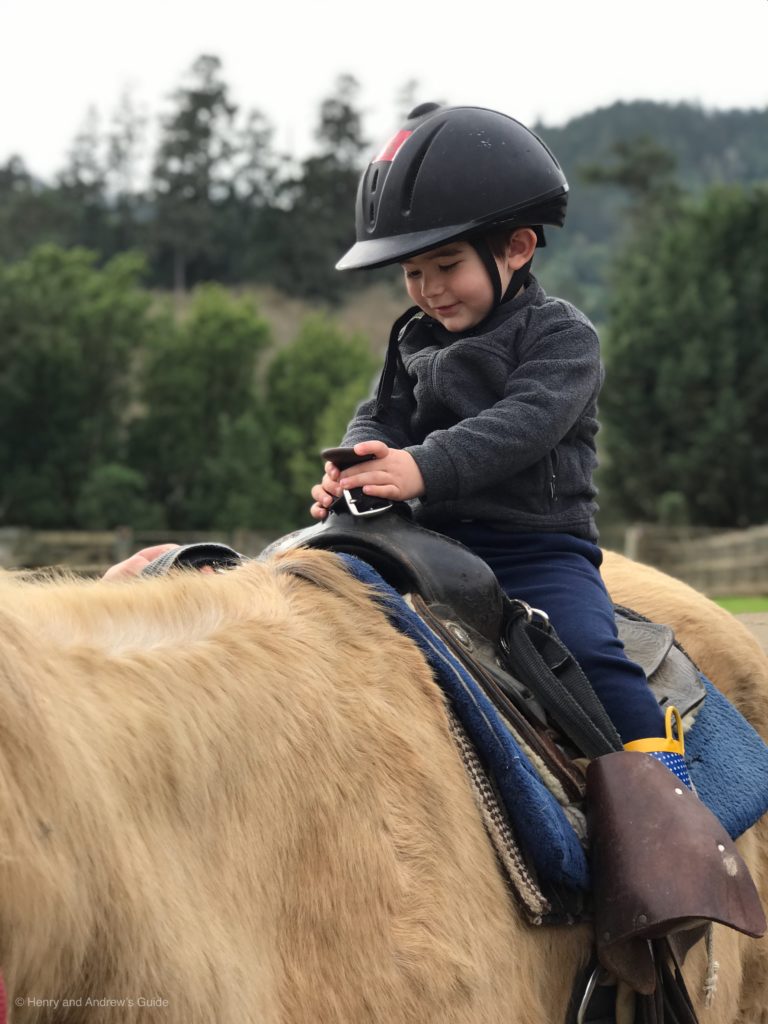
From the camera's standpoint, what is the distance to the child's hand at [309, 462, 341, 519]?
8.65ft

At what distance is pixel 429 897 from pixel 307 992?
30 centimetres

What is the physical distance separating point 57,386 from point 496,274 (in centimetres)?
5521

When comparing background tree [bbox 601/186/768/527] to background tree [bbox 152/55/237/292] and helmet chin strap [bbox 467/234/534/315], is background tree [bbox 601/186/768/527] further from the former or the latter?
background tree [bbox 152/55/237/292]

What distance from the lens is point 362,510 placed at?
258cm

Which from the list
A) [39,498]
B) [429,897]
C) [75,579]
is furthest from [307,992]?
[39,498]

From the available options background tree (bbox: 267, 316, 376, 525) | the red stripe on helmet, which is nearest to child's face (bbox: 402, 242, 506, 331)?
the red stripe on helmet

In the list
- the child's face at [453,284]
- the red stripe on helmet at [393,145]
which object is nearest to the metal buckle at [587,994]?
the child's face at [453,284]

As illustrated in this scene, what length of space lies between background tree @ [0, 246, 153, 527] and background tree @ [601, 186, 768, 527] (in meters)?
25.4

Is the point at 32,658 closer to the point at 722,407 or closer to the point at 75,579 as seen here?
the point at 75,579

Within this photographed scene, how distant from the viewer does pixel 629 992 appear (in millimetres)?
2498

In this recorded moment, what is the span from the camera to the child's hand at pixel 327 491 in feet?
8.65

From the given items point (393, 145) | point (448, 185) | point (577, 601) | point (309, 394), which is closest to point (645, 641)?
point (577, 601)

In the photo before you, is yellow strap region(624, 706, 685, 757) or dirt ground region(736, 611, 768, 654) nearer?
yellow strap region(624, 706, 685, 757)

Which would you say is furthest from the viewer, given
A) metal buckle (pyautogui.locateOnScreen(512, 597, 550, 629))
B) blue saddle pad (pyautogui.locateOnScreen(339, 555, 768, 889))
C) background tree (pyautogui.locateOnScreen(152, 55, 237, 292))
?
background tree (pyautogui.locateOnScreen(152, 55, 237, 292))
